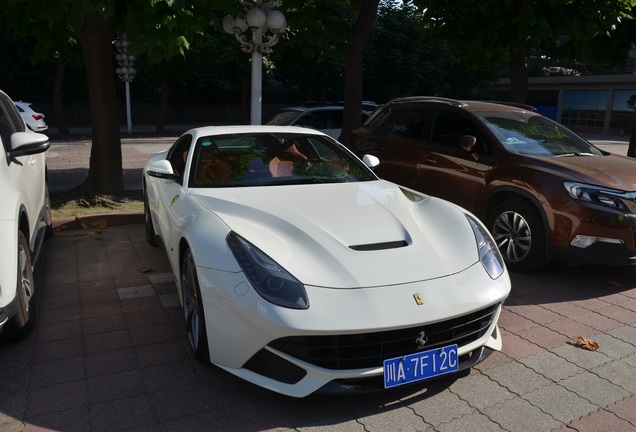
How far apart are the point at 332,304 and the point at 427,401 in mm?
863

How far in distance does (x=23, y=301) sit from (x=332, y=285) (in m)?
2.19

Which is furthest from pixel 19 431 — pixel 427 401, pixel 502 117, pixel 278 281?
pixel 502 117

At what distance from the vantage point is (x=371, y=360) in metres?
2.94

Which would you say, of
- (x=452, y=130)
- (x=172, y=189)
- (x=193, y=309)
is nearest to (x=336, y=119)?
(x=452, y=130)

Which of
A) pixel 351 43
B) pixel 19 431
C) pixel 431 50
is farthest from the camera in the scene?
pixel 431 50

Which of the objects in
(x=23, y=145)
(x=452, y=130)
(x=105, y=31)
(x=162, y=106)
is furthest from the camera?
(x=162, y=106)

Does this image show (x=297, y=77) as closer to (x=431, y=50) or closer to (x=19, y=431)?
(x=431, y=50)

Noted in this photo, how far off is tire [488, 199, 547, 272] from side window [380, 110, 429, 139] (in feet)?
5.61

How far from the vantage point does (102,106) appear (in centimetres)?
838

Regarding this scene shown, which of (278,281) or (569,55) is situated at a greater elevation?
(569,55)

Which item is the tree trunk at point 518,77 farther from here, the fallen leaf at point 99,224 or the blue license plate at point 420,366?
the blue license plate at point 420,366

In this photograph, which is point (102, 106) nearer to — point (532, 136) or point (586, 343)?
point (532, 136)

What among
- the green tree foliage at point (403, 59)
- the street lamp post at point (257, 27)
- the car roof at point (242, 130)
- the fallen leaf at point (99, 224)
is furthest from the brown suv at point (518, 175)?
the green tree foliage at point (403, 59)

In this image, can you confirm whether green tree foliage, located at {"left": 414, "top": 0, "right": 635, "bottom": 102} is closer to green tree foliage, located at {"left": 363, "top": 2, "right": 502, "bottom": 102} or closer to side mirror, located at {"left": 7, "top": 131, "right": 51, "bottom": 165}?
side mirror, located at {"left": 7, "top": 131, "right": 51, "bottom": 165}
